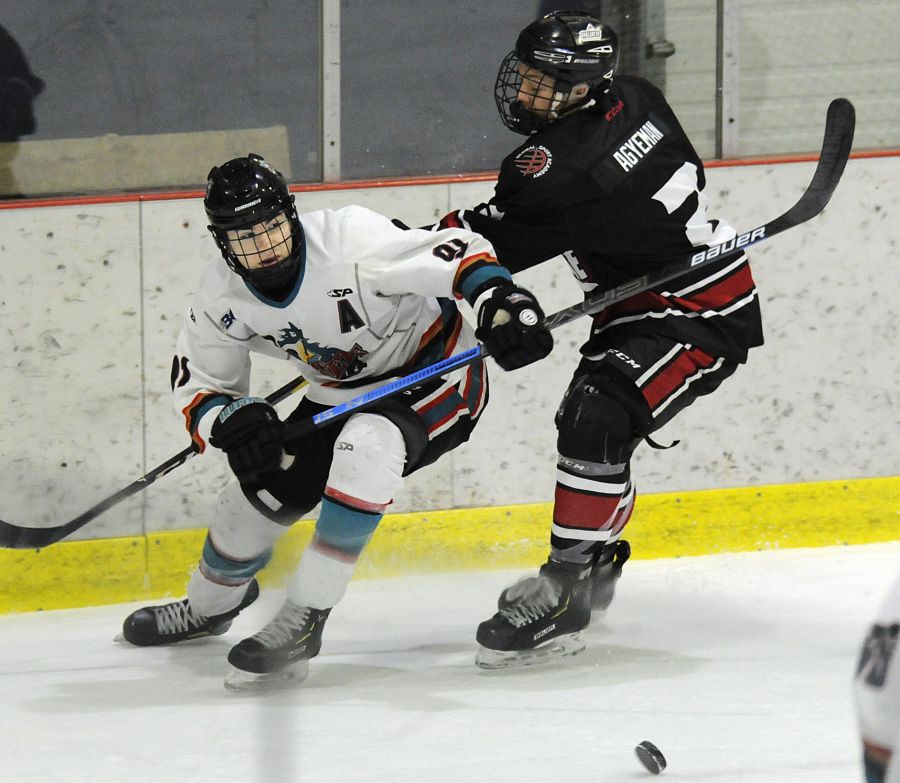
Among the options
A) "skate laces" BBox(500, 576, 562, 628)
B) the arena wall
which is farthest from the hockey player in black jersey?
the arena wall

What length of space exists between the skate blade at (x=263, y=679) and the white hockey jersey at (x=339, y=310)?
0.41m

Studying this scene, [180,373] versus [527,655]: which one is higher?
[180,373]

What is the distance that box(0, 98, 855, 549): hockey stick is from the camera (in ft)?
8.45

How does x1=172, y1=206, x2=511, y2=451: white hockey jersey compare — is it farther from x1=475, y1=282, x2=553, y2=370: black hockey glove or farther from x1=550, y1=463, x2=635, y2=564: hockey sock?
x1=550, y1=463, x2=635, y2=564: hockey sock

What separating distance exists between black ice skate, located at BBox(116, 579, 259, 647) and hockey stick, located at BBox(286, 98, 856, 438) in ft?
1.74

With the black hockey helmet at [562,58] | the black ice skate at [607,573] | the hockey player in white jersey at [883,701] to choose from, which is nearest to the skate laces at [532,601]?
the black ice skate at [607,573]

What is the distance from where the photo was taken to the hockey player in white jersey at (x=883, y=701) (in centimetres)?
99

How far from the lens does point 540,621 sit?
269 centimetres

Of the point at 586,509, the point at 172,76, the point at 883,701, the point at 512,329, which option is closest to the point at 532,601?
the point at 586,509

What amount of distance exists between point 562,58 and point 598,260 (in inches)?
15.4

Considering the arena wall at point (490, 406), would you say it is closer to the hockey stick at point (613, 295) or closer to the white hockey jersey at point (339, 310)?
the hockey stick at point (613, 295)

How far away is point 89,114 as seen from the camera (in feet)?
11.2

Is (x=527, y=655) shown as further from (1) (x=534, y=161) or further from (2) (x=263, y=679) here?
(1) (x=534, y=161)

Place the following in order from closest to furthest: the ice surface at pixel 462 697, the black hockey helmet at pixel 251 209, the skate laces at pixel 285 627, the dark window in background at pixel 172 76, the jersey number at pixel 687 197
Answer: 1. the ice surface at pixel 462 697
2. the black hockey helmet at pixel 251 209
3. the skate laces at pixel 285 627
4. the jersey number at pixel 687 197
5. the dark window in background at pixel 172 76
